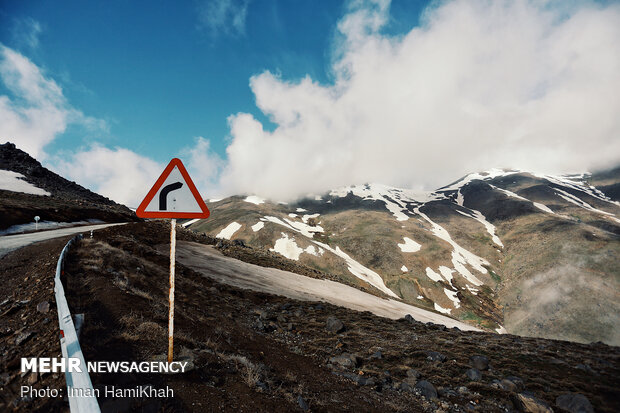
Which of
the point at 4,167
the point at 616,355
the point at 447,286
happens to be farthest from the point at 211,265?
the point at 447,286

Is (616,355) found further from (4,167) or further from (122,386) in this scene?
(4,167)

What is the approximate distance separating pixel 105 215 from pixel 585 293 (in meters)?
135

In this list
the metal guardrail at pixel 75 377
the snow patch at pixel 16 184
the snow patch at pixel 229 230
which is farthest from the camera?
the snow patch at pixel 229 230

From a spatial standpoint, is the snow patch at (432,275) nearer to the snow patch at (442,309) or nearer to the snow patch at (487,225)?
the snow patch at (442,309)

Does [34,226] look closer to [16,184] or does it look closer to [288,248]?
[16,184]

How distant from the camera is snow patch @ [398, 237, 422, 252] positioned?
133m

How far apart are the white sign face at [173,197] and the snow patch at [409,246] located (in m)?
139

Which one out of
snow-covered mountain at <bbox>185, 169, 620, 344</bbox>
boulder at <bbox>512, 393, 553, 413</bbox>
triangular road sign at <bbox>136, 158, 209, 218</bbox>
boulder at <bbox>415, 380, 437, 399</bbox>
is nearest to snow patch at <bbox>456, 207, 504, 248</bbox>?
snow-covered mountain at <bbox>185, 169, 620, 344</bbox>

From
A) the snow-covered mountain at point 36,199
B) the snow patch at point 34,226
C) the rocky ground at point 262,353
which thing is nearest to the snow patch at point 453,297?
the rocky ground at point 262,353

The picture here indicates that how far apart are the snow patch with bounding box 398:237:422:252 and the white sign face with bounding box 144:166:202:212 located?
139 m

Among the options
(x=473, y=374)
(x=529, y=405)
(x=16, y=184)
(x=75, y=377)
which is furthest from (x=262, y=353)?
(x=16, y=184)

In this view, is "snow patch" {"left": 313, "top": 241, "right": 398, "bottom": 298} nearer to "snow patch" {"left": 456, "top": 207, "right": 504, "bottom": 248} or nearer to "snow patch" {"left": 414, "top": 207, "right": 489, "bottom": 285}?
"snow patch" {"left": 414, "top": 207, "right": 489, "bottom": 285}

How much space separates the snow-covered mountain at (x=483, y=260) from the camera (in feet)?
273

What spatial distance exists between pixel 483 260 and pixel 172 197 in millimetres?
157358
